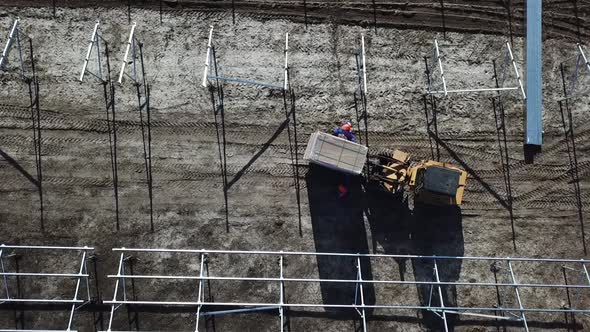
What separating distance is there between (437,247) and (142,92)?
37.4ft

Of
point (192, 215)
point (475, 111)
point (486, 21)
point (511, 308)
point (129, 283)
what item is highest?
point (486, 21)

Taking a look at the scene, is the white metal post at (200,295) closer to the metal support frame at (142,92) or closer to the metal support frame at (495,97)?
the metal support frame at (142,92)

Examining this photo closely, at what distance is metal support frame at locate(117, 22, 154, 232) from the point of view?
1602cm

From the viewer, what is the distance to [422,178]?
15242 millimetres

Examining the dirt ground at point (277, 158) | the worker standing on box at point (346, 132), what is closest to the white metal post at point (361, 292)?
the dirt ground at point (277, 158)

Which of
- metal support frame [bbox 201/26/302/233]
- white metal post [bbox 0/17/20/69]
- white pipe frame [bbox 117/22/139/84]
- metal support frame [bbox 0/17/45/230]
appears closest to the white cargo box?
metal support frame [bbox 201/26/302/233]

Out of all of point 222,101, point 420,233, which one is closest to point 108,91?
point 222,101

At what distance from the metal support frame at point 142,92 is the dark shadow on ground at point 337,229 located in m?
5.36

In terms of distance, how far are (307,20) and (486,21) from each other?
6.45m

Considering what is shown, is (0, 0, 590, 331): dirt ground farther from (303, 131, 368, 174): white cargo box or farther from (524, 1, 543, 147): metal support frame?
(303, 131, 368, 174): white cargo box

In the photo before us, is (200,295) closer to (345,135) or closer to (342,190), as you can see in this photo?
(342,190)

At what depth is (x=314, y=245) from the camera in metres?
15.9

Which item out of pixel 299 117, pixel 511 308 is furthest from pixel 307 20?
pixel 511 308

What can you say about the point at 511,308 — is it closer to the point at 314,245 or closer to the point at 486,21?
the point at 314,245
